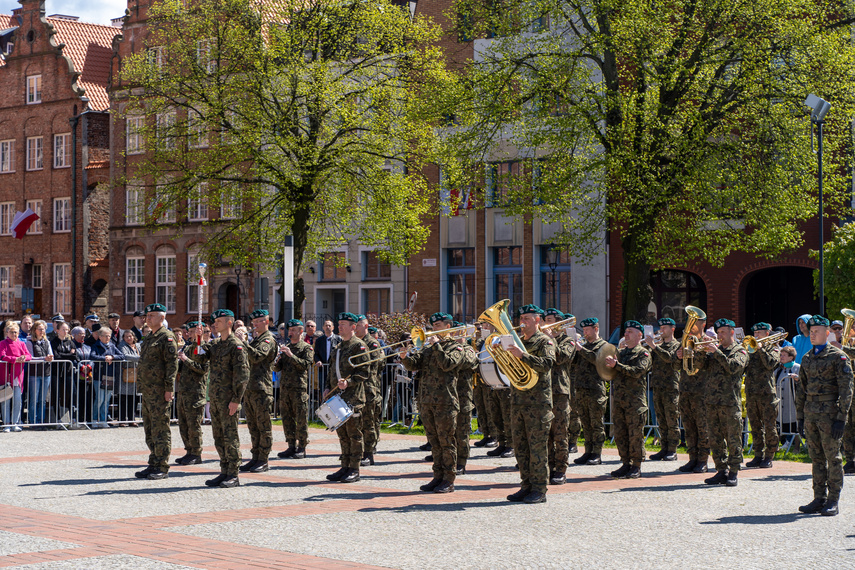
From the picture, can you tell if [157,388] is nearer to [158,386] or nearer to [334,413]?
[158,386]

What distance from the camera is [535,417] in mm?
12016

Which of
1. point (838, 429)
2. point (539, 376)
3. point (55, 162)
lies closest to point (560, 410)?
point (539, 376)

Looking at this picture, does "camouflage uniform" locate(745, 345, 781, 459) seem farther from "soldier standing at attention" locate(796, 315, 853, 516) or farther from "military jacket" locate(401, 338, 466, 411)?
"military jacket" locate(401, 338, 466, 411)

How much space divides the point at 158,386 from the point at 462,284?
87.2 feet

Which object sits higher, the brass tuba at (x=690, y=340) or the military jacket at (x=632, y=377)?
the brass tuba at (x=690, y=340)

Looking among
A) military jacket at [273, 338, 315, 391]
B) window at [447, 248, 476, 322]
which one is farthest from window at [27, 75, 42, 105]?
military jacket at [273, 338, 315, 391]

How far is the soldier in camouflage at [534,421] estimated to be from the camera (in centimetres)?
1192

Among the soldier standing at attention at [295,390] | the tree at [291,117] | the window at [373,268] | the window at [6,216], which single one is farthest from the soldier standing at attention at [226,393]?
the window at [6,216]

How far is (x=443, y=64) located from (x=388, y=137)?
2.84 metres

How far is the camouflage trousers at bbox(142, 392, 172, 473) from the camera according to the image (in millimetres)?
13703

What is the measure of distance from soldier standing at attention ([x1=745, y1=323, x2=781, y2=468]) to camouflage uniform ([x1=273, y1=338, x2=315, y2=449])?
6.27 m

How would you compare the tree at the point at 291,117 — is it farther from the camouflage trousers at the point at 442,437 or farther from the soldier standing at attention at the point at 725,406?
the camouflage trousers at the point at 442,437

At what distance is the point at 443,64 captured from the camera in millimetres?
32656

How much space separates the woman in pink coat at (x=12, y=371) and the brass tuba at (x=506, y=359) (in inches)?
449
